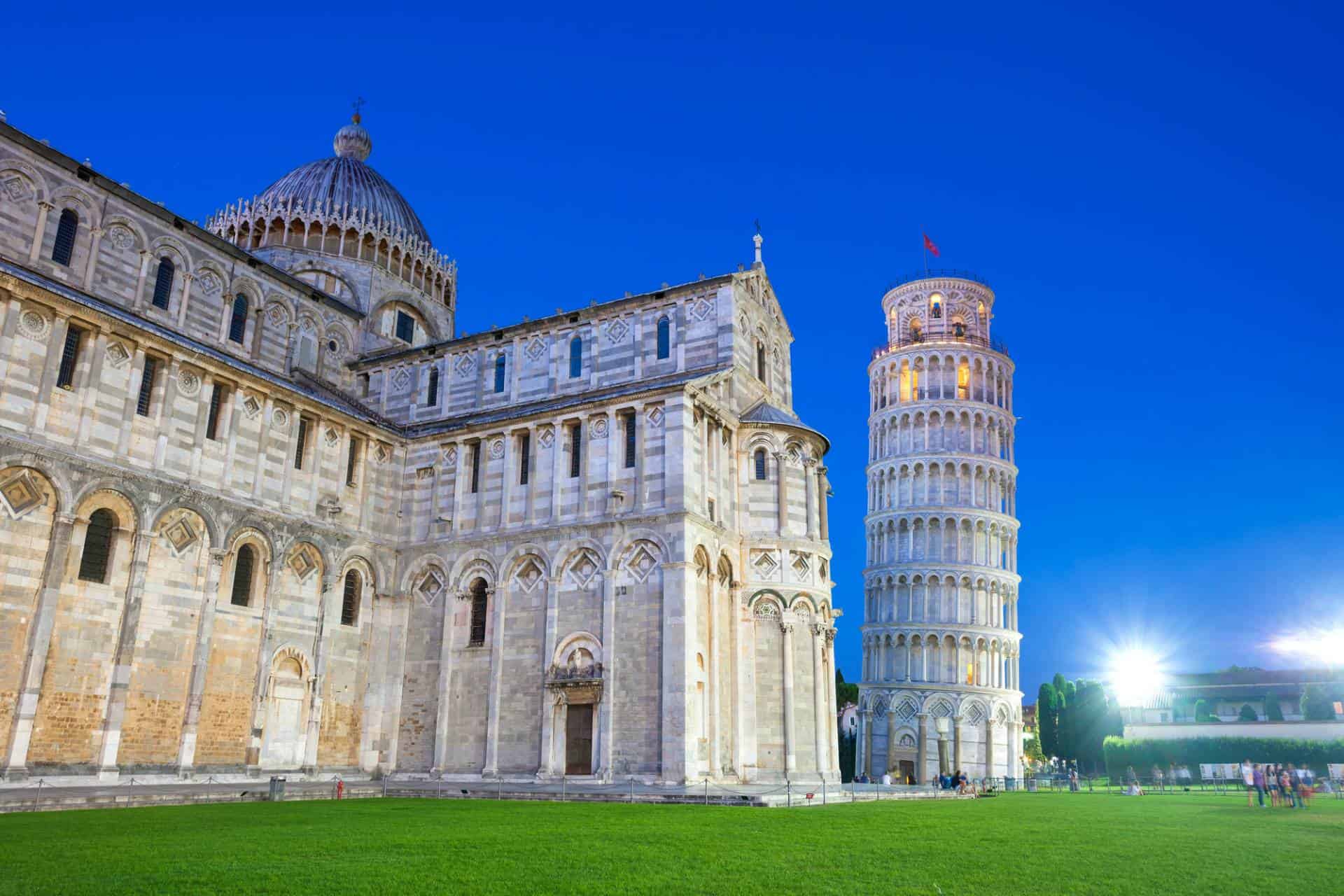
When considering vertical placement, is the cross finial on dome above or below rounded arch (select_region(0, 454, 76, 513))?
above

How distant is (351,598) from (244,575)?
4.62 meters

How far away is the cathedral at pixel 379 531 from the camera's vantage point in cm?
2808

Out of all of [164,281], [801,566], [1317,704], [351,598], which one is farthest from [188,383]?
[1317,704]

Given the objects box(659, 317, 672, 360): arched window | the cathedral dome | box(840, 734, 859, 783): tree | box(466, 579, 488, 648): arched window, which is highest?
the cathedral dome

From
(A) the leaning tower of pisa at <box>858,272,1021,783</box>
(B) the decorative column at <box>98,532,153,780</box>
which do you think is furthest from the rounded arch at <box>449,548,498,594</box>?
(A) the leaning tower of pisa at <box>858,272,1021,783</box>

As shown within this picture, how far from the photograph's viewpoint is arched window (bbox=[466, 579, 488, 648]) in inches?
1410


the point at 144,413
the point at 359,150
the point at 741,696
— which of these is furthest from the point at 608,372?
the point at 359,150

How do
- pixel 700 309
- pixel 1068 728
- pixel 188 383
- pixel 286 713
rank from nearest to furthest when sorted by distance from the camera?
1. pixel 188 383
2. pixel 286 713
3. pixel 700 309
4. pixel 1068 728

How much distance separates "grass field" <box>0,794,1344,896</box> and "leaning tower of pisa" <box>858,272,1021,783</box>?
44.7 metres

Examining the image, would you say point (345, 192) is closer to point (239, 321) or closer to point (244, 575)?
point (239, 321)

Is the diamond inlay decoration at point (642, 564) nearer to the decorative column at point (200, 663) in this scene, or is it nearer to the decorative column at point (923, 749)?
the decorative column at point (200, 663)

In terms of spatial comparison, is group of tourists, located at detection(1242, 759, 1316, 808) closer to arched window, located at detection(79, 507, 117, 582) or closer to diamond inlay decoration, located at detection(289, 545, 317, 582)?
diamond inlay decoration, located at detection(289, 545, 317, 582)

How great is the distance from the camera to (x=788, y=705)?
116 ft

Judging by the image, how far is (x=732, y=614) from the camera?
36062 millimetres
